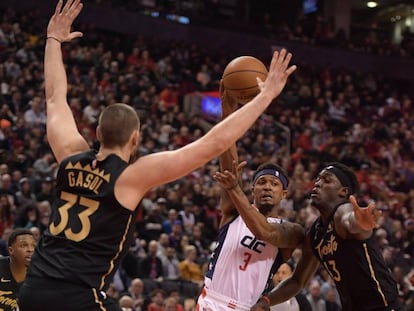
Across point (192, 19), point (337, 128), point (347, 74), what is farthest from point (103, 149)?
point (347, 74)

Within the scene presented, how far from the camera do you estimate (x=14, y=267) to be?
5.96 meters

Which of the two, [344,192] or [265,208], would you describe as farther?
[265,208]

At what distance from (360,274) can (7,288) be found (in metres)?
2.70

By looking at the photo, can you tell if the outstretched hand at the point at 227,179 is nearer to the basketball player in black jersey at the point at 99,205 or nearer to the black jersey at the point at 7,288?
the basketball player in black jersey at the point at 99,205

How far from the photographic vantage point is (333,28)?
1043 inches

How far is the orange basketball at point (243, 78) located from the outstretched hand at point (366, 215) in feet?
4.83

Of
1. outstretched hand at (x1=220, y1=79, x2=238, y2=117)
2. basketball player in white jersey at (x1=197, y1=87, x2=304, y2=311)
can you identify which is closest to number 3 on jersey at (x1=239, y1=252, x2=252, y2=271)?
basketball player in white jersey at (x1=197, y1=87, x2=304, y2=311)

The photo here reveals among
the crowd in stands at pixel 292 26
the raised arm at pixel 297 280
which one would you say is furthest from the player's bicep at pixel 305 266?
the crowd in stands at pixel 292 26

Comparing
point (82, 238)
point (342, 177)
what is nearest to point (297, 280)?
point (342, 177)

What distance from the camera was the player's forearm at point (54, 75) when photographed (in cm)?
429

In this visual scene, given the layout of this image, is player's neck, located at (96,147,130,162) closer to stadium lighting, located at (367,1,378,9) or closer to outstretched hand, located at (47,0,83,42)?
outstretched hand, located at (47,0,83,42)

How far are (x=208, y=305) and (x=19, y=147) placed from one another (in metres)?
8.37

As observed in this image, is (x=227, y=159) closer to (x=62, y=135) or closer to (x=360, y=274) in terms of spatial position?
(x=360, y=274)

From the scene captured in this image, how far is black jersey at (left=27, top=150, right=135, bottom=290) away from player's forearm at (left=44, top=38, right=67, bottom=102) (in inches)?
22.5
